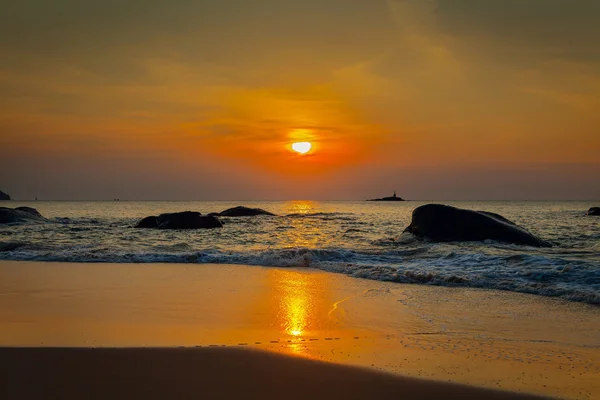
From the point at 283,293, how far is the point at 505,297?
14.5 feet

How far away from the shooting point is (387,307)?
8703 mm

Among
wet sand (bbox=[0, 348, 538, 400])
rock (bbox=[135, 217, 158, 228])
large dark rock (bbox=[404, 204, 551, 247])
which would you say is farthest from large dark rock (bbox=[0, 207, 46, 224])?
wet sand (bbox=[0, 348, 538, 400])

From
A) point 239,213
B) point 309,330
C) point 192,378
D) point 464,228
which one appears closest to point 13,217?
point 239,213

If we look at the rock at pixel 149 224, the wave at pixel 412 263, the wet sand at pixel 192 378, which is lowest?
the wet sand at pixel 192 378

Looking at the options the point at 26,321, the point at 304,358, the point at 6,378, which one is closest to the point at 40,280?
the point at 26,321

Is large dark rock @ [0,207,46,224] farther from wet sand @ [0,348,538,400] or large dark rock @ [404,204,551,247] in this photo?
wet sand @ [0,348,538,400]

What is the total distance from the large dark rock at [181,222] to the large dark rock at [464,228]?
13939 millimetres

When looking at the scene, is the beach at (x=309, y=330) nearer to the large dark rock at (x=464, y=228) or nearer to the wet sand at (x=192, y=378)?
the wet sand at (x=192, y=378)

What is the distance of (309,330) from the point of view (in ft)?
23.0

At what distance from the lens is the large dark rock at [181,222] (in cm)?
2928

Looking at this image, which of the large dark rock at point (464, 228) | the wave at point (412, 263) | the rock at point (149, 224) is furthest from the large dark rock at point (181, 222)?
the large dark rock at point (464, 228)

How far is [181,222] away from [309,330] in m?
23.7

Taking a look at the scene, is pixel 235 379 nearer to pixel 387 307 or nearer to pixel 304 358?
pixel 304 358

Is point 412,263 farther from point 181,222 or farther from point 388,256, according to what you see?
point 181,222
